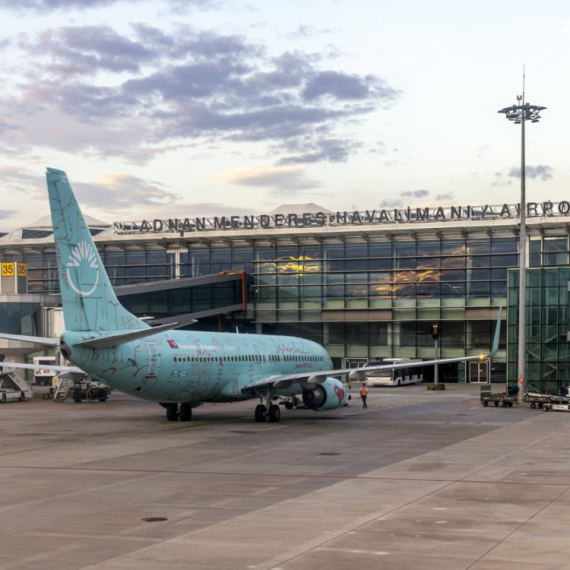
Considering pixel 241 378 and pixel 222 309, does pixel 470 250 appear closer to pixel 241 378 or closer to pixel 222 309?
pixel 222 309

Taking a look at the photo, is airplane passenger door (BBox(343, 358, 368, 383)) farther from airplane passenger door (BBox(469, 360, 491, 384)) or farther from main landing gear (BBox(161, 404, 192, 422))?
main landing gear (BBox(161, 404, 192, 422))

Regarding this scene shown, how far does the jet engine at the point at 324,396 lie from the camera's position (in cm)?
4962

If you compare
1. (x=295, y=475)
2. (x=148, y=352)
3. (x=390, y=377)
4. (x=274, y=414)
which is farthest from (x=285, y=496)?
(x=390, y=377)

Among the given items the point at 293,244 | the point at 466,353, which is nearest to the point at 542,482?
the point at 466,353

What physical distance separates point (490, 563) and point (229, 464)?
15.5 meters

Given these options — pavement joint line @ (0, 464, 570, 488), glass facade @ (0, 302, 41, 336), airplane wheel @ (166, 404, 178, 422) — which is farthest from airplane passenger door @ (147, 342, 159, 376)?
glass facade @ (0, 302, 41, 336)

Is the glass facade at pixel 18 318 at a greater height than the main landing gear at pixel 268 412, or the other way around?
the glass facade at pixel 18 318

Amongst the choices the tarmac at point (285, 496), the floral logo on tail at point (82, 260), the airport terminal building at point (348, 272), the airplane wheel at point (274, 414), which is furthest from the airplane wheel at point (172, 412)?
the airport terminal building at point (348, 272)

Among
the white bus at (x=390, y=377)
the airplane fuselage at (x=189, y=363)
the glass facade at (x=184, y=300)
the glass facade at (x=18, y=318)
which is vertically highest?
the glass facade at (x=184, y=300)

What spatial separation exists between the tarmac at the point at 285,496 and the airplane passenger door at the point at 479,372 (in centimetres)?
4897

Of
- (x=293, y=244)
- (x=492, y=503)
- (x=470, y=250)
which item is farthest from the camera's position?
(x=293, y=244)

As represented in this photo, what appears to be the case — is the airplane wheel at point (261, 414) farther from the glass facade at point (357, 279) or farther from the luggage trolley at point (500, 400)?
the glass facade at point (357, 279)

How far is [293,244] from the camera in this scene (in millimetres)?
100312

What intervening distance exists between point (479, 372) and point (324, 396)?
1922 inches
